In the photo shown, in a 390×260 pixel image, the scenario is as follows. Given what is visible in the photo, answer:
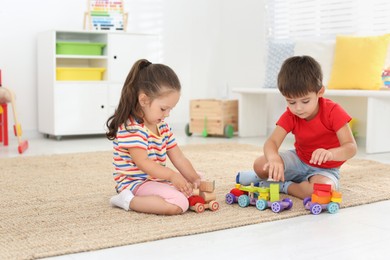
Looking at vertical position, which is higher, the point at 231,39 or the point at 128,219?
the point at 231,39

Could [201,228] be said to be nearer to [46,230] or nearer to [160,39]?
[46,230]

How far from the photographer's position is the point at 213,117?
421cm

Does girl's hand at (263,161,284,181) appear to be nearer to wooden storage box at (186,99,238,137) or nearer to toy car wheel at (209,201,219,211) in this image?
toy car wheel at (209,201,219,211)

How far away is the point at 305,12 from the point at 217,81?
40.3 inches

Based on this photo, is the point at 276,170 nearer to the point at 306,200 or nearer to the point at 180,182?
the point at 306,200

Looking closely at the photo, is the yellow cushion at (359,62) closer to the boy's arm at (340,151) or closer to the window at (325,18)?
the window at (325,18)

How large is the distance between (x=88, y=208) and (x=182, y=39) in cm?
309

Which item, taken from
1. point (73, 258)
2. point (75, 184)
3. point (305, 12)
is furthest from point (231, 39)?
point (73, 258)

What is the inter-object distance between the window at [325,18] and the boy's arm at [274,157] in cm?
197

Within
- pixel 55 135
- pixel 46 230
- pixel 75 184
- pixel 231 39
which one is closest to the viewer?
pixel 46 230

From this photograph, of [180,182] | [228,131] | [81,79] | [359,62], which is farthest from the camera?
[228,131]

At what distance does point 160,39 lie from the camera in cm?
459

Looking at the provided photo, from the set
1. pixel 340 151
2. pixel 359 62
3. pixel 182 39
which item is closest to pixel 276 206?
pixel 340 151

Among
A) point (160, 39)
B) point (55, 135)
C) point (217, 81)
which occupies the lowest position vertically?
point (55, 135)
